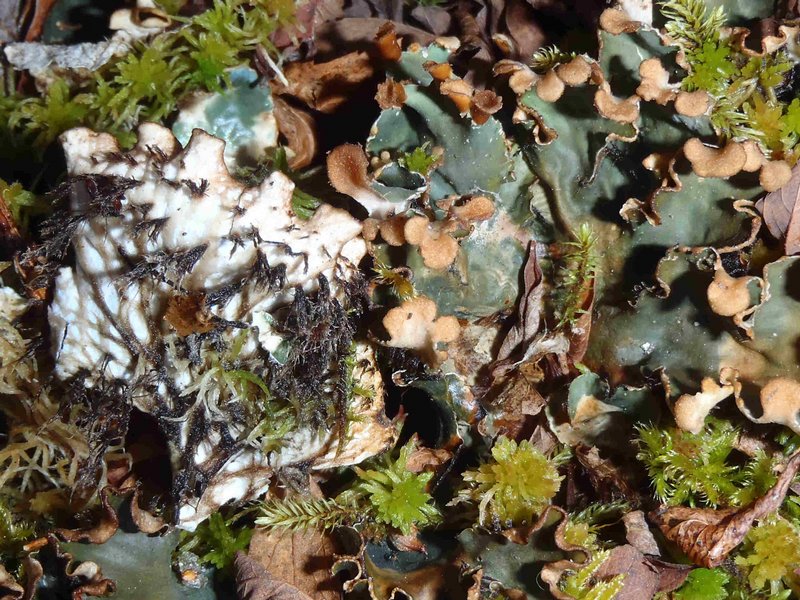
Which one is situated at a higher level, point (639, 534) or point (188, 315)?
point (188, 315)

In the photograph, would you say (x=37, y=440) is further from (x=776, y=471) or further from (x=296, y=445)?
(x=776, y=471)

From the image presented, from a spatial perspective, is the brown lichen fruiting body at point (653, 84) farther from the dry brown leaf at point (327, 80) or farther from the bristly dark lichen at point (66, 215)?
the bristly dark lichen at point (66, 215)

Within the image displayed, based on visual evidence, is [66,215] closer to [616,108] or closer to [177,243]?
[177,243]

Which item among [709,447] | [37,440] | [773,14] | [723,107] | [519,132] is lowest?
[37,440]

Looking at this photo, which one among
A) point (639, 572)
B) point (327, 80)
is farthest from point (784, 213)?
point (327, 80)

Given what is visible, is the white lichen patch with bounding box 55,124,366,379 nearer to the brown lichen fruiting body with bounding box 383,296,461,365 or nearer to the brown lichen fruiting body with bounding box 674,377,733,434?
the brown lichen fruiting body with bounding box 383,296,461,365

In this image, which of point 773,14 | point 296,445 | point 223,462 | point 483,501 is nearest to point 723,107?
point 773,14
